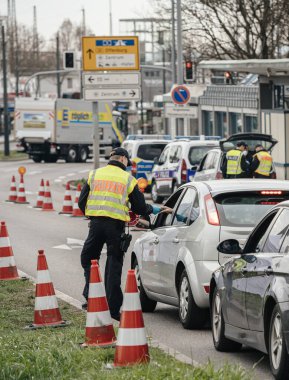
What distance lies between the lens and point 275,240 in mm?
9266

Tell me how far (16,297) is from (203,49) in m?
41.4

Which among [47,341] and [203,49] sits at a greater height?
[203,49]

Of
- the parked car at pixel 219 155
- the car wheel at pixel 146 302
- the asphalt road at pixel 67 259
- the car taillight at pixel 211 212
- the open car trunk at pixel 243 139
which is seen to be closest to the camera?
the asphalt road at pixel 67 259

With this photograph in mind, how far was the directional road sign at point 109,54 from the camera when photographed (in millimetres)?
36156

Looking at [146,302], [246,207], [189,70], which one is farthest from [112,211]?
[189,70]

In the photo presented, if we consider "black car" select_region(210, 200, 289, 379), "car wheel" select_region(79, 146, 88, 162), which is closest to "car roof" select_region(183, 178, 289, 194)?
"black car" select_region(210, 200, 289, 379)

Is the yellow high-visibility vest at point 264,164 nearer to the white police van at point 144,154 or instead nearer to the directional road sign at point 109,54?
the directional road sign at point 109,54

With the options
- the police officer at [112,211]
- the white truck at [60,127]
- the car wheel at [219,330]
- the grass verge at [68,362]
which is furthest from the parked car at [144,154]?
the car wheel at [219,330]

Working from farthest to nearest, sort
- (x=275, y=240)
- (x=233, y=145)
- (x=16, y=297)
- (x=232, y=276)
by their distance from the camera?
(x=233, y=145)
(x=16, y=297)
(x=232, y=276)
(x=275, y=240)

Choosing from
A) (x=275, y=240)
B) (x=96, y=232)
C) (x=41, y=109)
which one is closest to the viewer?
(x=275, y=240)

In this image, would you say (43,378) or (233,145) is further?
(233,145)

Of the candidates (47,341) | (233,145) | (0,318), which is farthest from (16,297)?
(233,145)

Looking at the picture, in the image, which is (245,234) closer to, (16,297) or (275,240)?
(275,240)

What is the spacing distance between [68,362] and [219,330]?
1.93 meters
